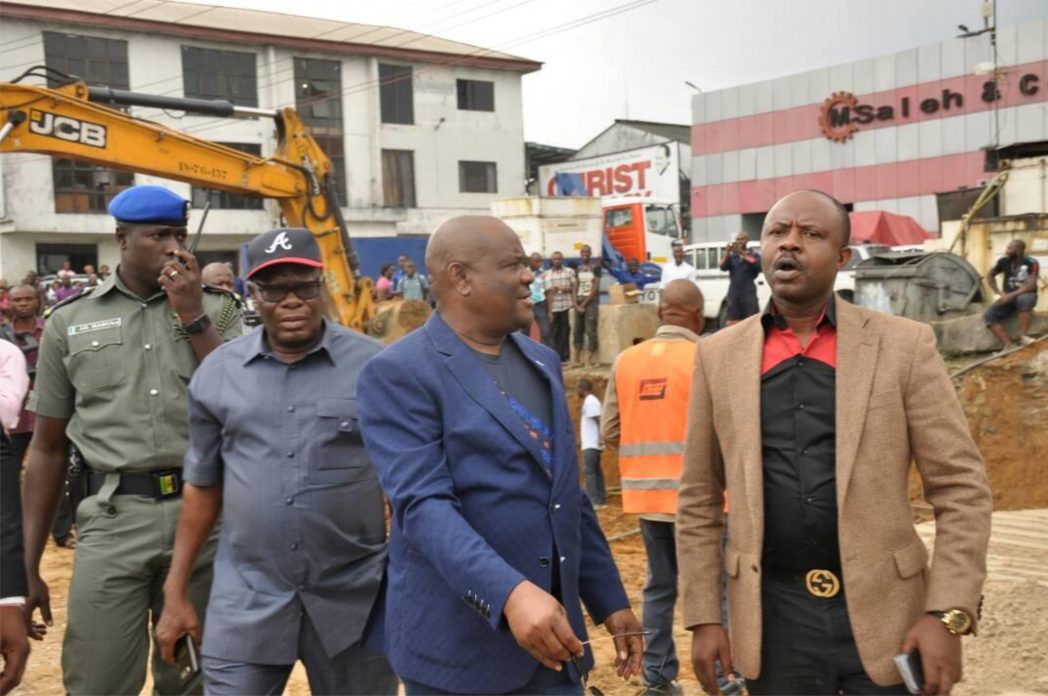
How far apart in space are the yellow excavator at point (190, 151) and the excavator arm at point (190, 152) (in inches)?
0.4

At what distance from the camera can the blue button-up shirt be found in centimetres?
331

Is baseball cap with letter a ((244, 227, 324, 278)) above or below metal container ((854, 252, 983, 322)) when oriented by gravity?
above

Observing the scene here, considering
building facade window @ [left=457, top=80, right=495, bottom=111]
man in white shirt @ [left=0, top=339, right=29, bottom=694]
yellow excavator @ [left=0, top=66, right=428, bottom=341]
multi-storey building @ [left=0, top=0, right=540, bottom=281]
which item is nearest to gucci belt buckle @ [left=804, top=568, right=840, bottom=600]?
man in white shirt @ [left=0, top=339, right=29, bottom=694]

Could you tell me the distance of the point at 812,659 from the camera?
2.81 meters

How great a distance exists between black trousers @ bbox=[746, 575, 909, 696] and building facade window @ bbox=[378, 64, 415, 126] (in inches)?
1423

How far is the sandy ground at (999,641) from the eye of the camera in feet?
18.0

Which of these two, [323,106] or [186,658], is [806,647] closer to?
[186,658]

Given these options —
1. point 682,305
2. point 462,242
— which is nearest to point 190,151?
point 682,305

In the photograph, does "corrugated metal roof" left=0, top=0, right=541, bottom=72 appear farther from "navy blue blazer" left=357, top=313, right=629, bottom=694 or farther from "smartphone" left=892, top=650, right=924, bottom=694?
"smartphone" left=892, top=650, right=924, bottom=694

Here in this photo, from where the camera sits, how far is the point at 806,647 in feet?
9.24

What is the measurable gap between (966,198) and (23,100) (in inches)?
548

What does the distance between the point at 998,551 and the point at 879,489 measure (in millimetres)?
5604

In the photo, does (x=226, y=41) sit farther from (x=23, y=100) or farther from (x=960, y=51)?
(x=23, y=100)

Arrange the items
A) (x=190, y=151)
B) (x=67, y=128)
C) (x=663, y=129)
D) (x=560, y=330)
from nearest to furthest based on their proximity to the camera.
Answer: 1. (x=67, y=128)
2. (x=190, y=151)
3. (x=560, y=330)
4. (x=663, y=129)
